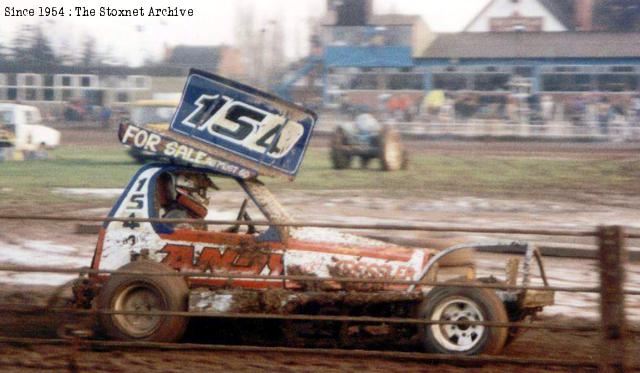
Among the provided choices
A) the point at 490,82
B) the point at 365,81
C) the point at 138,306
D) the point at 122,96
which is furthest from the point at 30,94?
the point at 138,306

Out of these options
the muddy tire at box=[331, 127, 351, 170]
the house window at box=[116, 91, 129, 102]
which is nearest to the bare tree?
the house window at box=[116, 91, 129, 102]

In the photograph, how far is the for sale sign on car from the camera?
729cm

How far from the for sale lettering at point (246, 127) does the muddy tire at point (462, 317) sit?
1620 millimetres

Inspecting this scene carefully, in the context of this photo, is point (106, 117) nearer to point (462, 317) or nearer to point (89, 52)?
point (89, 52)

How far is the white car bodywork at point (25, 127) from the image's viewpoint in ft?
90.8

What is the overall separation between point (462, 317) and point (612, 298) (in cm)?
147

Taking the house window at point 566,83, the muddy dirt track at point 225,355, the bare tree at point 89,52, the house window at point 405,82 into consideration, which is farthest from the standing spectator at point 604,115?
the muddy dirt track at point 225,355

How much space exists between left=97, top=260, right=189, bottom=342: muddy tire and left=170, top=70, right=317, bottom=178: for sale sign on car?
104 cm

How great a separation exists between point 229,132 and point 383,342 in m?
1.84

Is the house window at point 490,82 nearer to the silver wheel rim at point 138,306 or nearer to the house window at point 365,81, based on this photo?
the house window at point 365,81

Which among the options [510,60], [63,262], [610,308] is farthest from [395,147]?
[610,308]

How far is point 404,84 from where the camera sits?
147 ft

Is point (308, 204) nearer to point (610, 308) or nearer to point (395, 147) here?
point (395, 147)

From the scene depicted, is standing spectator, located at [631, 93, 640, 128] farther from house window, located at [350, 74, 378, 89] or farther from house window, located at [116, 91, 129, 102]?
house window, located at [116, 91, 129, 102]
